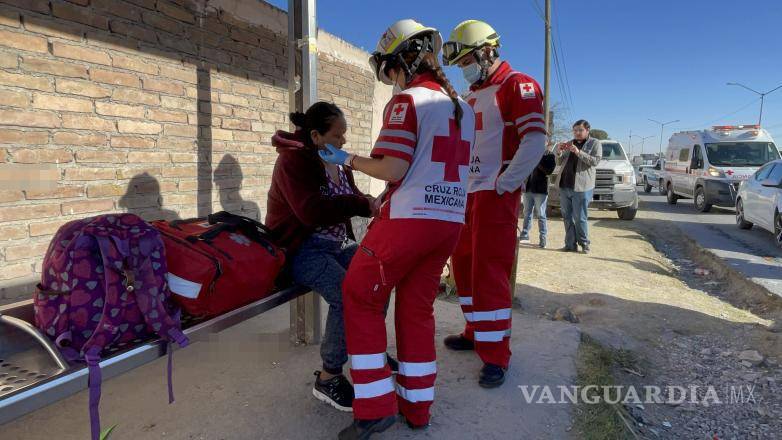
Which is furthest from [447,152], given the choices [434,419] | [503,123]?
[434,419]

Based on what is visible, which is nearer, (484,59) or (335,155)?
(335,155)

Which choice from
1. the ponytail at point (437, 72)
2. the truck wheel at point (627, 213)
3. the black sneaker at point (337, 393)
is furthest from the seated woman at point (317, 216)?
the truck wheel at point (627, 213)

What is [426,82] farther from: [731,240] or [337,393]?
[731,240]

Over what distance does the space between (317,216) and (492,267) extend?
43.5 inches

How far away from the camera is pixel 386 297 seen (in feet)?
7.04

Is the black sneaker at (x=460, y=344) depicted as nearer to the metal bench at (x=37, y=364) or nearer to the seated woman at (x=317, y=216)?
the seated woman at (x=317, y=216)

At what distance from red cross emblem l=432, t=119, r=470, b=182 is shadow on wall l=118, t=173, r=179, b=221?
2185 mm

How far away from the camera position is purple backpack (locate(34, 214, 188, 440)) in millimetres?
1650

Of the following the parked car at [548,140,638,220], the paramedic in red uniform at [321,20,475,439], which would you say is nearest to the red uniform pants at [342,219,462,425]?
the paramedic in red uniform at [321,20,475,439]

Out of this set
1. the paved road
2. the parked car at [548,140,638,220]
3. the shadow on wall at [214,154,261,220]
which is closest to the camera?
the shadow on wall at [214,154,261,220]

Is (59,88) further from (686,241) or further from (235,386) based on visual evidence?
(686,241)

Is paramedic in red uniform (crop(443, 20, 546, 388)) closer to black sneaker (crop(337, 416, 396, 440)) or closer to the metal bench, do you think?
black sneaker (crop(337, 416, 396, 440))

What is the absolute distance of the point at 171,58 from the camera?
337 cm

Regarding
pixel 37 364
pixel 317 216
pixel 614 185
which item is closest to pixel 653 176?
pixel 614 185
